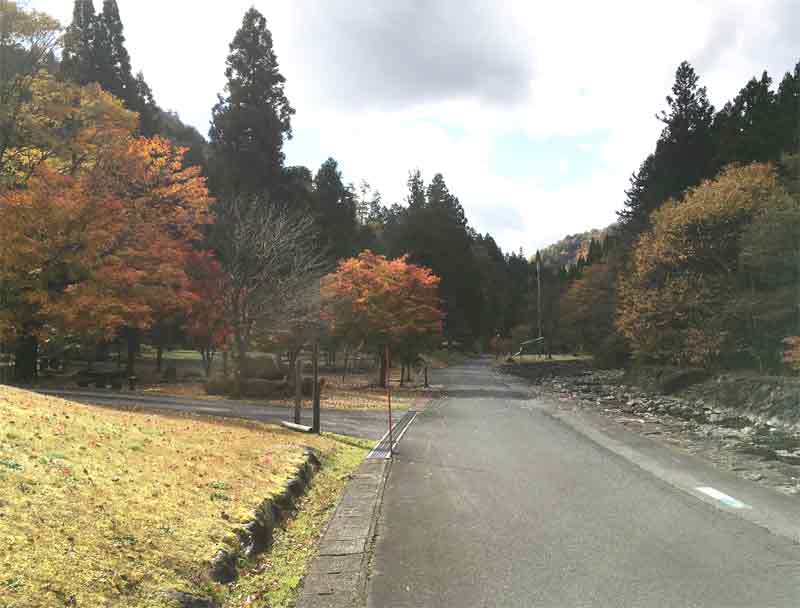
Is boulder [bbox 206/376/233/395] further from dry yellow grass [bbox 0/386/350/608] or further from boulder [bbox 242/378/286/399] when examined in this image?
dry yellow grass [bbox 0/386/350/608]

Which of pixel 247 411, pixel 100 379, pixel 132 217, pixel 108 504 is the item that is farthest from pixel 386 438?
pixel 100 379

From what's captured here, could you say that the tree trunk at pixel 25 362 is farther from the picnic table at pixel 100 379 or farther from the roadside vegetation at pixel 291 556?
the roadside vegetation at pixel 291 556

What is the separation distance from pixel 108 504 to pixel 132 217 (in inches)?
686

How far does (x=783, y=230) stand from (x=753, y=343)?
26.5ft

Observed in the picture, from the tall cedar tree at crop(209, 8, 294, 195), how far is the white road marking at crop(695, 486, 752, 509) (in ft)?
134

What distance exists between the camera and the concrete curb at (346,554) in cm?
503

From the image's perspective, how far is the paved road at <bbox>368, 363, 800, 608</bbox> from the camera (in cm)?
496

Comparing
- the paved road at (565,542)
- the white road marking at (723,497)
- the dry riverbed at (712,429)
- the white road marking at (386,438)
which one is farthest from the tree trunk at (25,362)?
the white road marking at (723,497)

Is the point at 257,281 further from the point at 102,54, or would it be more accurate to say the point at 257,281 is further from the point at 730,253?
the point at 102,54

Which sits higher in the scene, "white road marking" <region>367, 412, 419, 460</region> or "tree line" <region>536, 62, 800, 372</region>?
"tree line" <region>536, 62, 800, 372</region>

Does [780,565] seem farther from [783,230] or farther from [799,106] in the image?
[799,106]

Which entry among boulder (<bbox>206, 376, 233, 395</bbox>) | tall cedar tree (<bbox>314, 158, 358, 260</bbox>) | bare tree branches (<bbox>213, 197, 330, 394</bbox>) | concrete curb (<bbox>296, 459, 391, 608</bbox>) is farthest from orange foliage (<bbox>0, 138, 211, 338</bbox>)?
tall cedar tree (<bbox>314, 158, 358, 260</bbox>)

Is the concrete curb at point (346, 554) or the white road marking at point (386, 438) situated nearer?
the concrete curb at point (346, 554)

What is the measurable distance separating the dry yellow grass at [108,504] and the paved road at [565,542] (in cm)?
162
